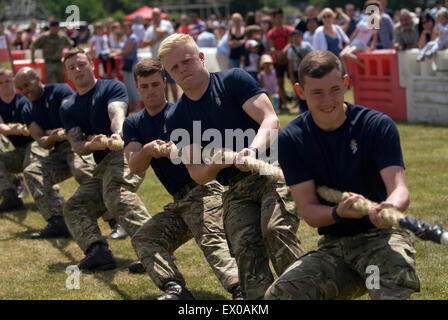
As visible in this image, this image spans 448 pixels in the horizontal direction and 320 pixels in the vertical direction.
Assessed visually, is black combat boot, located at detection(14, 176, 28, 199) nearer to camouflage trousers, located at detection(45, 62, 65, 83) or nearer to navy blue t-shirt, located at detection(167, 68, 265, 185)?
navy blue t-shirt, located at detection(167, 68, 265, 185)

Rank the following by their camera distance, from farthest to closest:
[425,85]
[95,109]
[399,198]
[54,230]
Result: [425,85]
[54,230]
[95,109]
[399,198]

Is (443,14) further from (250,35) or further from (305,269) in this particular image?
(305,269)

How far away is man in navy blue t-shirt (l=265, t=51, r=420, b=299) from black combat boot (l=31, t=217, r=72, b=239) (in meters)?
4.53

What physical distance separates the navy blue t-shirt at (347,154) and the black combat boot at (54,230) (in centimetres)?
453

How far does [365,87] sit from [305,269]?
10.4m

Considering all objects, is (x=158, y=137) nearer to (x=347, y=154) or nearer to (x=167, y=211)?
(x=167, y=211)

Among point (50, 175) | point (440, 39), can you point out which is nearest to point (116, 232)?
point (50, 175)

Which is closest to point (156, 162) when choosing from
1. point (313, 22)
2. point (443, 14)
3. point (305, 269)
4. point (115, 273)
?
point (115, 273)

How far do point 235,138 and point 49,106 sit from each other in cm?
391

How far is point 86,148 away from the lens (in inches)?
260

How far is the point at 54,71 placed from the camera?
53.3 ft

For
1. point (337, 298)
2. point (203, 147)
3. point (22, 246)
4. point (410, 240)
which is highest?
point (203, 147)

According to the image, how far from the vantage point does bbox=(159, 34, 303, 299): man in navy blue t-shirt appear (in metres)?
4.46

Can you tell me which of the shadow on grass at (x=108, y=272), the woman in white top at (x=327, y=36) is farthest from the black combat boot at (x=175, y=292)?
the woman in white top at (x=327, y=36)
